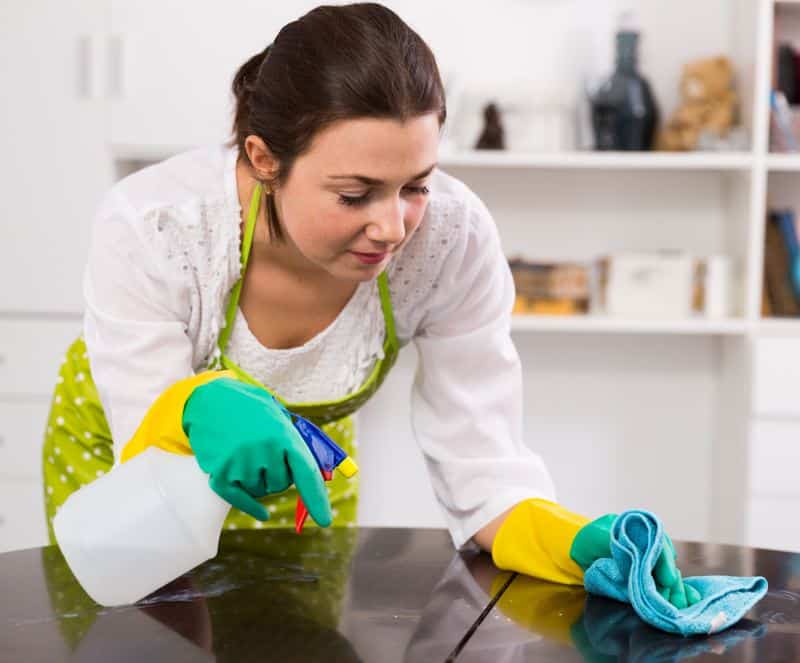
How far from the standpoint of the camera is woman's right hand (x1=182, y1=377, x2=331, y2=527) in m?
1.11

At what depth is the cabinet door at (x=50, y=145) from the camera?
10.1 feet

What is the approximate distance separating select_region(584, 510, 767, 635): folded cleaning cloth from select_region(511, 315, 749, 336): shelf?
182cm

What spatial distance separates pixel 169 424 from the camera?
118 cm

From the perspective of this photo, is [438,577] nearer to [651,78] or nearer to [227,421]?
[227,421]

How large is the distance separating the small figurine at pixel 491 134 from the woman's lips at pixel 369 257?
1801 mm

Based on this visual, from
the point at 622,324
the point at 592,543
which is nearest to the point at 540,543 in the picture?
the point at 592,543

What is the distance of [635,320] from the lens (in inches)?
122

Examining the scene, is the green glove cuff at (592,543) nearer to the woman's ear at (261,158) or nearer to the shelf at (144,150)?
the woman's ear at (261,158)

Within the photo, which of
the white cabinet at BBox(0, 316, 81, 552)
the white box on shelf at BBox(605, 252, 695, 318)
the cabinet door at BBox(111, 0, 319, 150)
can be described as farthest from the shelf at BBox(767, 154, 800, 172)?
the white cabinet at BBox(0, 316, 81, 552)

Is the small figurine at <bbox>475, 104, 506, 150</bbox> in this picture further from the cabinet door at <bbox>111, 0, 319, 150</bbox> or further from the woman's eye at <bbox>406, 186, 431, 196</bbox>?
the woman's eye at <bbox>406, 186, 431, 196</bbox>

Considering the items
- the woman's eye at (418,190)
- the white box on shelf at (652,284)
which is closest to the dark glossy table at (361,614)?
the woman's eye at (418,190)

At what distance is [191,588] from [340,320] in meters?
0.48

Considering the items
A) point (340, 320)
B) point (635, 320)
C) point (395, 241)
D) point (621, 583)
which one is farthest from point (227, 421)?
point (635, 320)

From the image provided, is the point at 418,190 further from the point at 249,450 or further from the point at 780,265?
the point at 780,265
